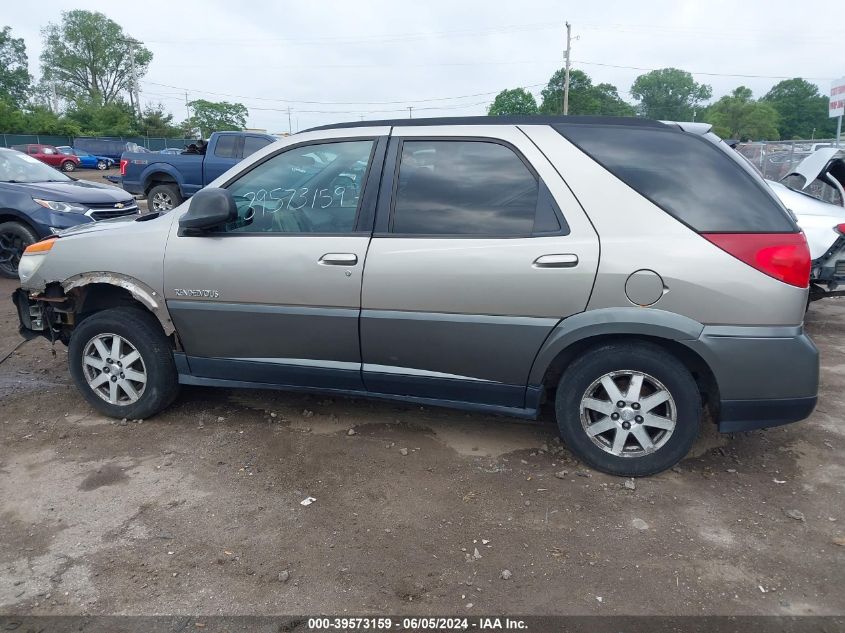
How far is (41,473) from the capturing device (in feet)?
11.4

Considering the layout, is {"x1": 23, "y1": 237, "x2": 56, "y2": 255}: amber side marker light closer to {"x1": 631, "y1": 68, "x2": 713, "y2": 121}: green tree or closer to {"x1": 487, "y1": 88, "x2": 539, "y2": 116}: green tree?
{"x1": 487, "y1": 88, "x2": 539, "y2": 116}: green tree

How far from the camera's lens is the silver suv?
3.06m

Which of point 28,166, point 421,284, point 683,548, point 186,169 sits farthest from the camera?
point 186,169

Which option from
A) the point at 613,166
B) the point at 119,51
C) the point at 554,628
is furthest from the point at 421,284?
the point at 119,51

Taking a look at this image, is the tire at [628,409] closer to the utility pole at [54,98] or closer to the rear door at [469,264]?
the rear door at [469,264]

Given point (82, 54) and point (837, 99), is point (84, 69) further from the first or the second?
point (837, 99)

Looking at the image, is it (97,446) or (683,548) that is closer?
(683,548)

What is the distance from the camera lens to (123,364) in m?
4.03

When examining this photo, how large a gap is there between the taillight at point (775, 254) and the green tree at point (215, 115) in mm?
81251

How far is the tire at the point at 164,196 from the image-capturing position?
13430mm

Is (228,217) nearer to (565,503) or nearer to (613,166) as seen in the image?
(613,166)

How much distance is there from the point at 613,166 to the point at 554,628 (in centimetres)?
221

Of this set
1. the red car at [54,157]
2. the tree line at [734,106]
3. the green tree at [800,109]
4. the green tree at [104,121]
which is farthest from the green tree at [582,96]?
the red car at [54,157]

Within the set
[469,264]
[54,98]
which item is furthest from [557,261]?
[54,98]
